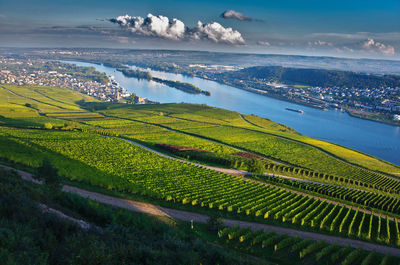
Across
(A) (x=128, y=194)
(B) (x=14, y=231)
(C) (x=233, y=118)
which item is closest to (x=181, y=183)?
(A) (x=128, y=194)

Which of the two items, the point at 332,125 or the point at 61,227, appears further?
the point at 332,125

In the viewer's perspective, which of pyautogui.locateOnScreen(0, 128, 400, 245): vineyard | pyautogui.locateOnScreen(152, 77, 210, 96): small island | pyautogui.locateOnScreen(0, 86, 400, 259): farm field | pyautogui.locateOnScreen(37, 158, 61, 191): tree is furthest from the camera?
pyautogui.locateOnScreen(152, 77, 210, 96): small island

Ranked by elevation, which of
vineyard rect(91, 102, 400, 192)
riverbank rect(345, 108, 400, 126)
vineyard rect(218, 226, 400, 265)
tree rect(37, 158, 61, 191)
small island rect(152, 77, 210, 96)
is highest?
small island rect(152, 77, 210, 96)

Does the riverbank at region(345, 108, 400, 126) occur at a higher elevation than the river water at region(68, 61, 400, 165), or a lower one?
higher

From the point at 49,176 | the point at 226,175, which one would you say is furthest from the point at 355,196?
the point at 49,176

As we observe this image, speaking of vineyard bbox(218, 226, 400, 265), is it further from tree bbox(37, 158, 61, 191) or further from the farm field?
tree bbox(37, 158, 61, 191)

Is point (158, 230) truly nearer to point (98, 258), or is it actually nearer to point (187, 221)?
point (187, 221)

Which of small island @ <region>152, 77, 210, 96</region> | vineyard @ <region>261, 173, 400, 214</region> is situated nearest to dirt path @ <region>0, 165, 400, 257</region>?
vineyard @ <region>261, 173, 400, 214</region>
